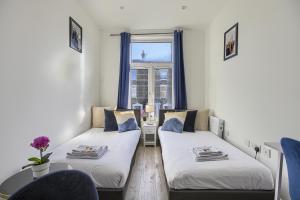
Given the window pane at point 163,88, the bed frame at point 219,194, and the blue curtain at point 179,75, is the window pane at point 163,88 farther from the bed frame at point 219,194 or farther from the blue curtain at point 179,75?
the bed frame at point 219,194

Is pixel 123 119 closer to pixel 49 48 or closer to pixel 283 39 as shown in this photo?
pixel 49 48

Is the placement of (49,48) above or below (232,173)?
above

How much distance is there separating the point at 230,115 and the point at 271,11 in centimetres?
166

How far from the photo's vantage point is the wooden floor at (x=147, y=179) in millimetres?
2273

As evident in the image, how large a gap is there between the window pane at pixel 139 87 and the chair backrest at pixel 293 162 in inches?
146

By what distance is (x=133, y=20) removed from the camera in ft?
13.3

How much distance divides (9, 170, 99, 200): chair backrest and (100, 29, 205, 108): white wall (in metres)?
3.87

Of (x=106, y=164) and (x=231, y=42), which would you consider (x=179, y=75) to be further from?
(x=106, y=164)

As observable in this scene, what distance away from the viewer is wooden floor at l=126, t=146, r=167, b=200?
7.46 ft

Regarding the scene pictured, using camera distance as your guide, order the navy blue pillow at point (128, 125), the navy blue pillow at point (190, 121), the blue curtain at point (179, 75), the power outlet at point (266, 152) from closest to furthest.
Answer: the power outlet at point (266, 152)
the navy blue pillow at point (128, 125)
the navy blue pillow at point (190, 121)
the blue curtain at point (179, 75)

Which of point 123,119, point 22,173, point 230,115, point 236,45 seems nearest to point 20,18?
point 22,173

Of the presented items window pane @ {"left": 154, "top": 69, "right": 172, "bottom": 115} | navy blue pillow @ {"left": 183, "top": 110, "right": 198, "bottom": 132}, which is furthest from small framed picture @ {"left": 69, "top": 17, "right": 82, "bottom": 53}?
navy blue pillow @ {"left": 183, "top": 110, "right": 198, "bottom": 132}

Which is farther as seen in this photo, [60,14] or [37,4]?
[60,14]

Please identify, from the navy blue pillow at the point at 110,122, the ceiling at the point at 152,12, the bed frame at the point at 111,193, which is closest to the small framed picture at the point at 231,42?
the ceiling at the point at 152,12
